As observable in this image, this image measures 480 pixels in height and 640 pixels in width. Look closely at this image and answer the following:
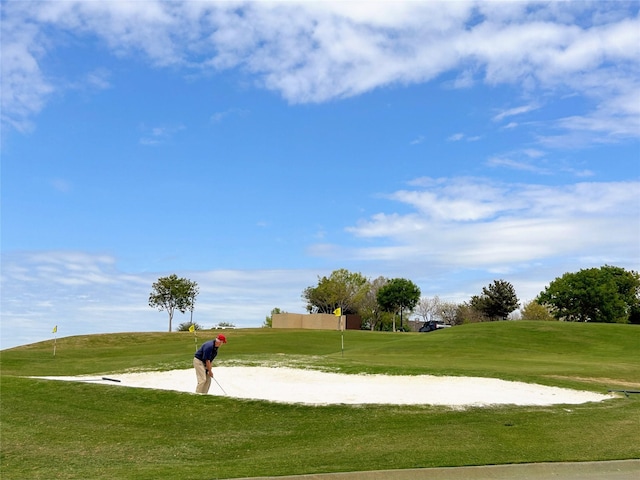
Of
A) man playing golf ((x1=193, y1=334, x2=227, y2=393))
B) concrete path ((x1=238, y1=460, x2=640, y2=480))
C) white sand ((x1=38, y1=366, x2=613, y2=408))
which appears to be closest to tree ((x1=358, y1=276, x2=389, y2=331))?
white sand ((x1=38, y1=366, x2=613, y2=408))

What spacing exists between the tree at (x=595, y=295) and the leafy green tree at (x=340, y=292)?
31.3 metres

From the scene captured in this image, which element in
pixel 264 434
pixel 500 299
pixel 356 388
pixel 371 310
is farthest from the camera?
pixel 371 310

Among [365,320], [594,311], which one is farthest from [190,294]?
[594,311]

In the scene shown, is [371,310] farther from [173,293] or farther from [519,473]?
[519,473]

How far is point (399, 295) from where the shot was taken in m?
98.1

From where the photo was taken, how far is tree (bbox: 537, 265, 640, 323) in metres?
96.1

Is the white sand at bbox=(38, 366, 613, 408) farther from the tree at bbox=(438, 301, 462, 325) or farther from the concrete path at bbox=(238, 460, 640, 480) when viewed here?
the tree at bbox=(438, 301, 462, 325)

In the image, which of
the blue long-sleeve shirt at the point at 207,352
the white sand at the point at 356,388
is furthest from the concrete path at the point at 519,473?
the blue long-sleeve shirt at the point at 207,352

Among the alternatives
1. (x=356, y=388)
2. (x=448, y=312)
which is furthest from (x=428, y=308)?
(x=356, y=388)

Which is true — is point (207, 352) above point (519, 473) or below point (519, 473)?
above

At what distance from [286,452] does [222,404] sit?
197 inches

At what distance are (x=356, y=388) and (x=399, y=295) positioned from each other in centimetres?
7880

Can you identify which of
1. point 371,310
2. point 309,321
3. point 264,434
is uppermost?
point 371,310

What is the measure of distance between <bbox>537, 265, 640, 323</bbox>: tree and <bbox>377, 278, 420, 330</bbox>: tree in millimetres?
23365
